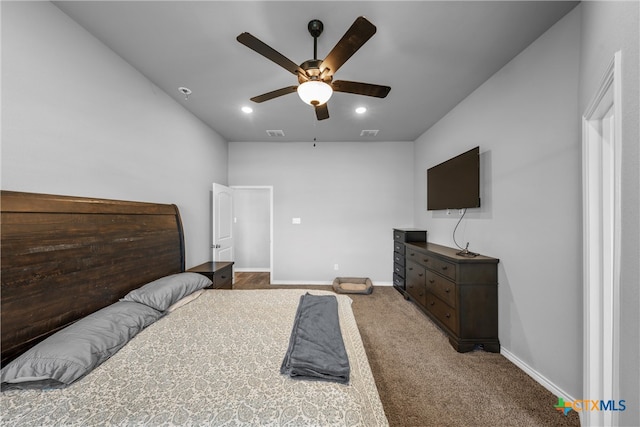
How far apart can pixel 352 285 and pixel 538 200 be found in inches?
118

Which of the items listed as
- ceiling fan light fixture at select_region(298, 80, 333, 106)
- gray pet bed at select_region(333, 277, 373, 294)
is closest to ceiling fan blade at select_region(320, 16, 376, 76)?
ceiling fan light fixture at select_region(298, 80, 333, 106)

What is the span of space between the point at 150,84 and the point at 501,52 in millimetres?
3491

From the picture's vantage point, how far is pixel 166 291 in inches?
77.0

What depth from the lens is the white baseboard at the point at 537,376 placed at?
1.72 m

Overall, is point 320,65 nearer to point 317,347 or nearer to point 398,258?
point 317,347

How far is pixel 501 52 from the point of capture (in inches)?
80.9

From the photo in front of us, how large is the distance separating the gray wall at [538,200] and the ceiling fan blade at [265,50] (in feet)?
6.51

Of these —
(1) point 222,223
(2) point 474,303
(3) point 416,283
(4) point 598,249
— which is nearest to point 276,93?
(4) point 598,249

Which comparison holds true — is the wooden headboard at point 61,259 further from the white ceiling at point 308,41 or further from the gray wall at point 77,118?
the white ceiling at point 308,41

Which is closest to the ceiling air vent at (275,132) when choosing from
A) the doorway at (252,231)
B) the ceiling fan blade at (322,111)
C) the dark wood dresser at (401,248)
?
the ceiling fan blade at (322,111)

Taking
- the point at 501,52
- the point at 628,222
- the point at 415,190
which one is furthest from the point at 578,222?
the point at 415,190

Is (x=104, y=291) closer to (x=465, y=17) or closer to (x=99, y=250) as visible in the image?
(x=99, y=250)

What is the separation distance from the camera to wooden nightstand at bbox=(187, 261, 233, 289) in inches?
109

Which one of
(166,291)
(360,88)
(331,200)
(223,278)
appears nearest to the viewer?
(360,88)
